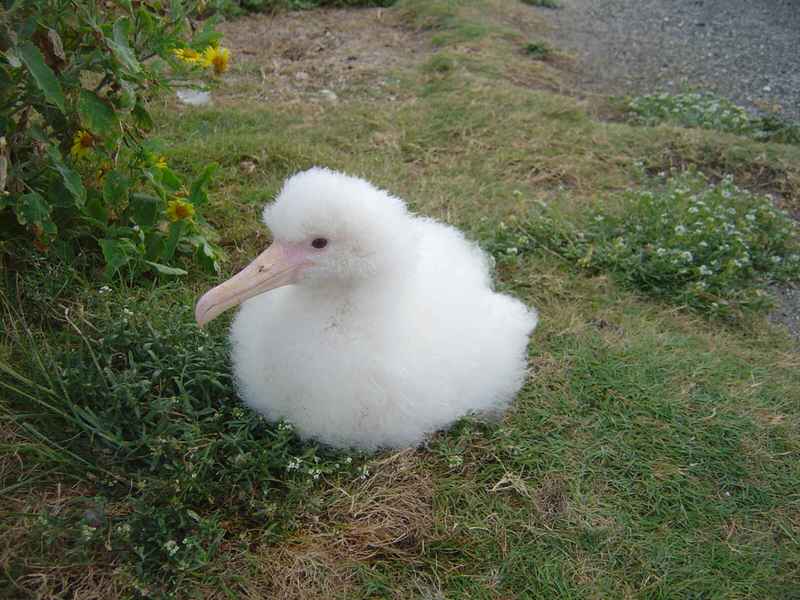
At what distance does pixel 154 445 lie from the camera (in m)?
2.41

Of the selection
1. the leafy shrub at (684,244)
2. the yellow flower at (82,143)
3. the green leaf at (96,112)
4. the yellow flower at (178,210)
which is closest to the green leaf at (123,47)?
the green leaf at (96,112)

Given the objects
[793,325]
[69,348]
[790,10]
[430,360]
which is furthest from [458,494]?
[790,10]

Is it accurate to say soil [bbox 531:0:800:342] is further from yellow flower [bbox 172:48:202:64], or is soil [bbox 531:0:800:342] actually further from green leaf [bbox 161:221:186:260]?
green leaf [bbox 161:221:186:260]

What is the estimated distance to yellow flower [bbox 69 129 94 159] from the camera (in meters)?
2.81

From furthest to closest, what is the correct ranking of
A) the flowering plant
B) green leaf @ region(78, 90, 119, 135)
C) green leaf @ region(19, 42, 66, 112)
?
the flowering plant < green leaf @ region(78, 90, 119, 135) < green leaf @ region(19, 42, 66, 112)

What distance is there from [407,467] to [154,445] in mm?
957

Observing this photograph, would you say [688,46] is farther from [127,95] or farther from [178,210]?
[127,95]

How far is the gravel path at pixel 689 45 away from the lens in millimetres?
6719

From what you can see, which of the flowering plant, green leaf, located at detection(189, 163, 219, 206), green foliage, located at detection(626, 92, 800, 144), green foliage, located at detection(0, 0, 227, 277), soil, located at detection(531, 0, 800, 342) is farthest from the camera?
soil, located at detection(531, 0, 800, 342)

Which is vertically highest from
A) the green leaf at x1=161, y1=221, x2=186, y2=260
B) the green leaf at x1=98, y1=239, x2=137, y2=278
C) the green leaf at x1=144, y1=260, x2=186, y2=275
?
the green leaf at x1=98, y1=239, x2=137, y2=278

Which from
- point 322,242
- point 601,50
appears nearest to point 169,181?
point 322,242

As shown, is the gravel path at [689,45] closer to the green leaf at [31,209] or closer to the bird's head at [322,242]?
the bird's head at [322,242]

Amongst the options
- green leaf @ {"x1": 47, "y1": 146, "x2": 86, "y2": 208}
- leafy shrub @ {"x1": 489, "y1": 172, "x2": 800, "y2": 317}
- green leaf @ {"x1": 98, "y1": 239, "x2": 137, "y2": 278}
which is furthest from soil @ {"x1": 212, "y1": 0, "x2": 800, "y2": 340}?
green leaf @ {"x1": 47, "y1": 146, "x2": 86, "y2": 208}

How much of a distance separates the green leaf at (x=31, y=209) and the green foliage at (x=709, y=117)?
4.83 meters
